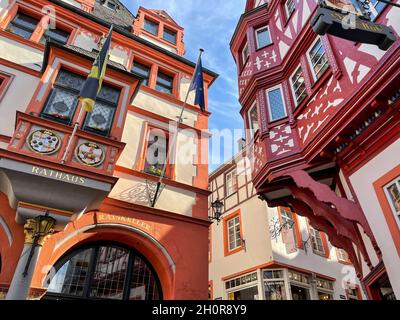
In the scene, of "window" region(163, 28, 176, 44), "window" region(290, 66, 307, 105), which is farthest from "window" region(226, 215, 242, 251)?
"window" region(163, 28, 176, 44)

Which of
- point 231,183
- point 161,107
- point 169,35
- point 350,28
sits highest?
point 169,35

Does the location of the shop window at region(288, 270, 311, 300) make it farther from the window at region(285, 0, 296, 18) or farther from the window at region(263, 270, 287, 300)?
the window at region(285, 0, 296, 18)

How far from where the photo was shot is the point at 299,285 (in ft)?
48.8

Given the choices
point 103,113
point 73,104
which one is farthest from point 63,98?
point 103,113

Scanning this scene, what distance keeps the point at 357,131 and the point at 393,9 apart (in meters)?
2.34

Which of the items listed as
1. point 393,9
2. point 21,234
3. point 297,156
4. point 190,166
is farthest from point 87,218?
point 393,9

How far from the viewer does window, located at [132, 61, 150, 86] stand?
40.7 feet

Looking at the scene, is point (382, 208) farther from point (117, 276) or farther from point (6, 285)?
point (6, 285)

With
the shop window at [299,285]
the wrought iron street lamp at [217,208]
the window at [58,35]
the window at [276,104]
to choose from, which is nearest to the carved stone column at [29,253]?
the wrought iron street lamp at [217,208]

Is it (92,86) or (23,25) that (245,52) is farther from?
(23,25)

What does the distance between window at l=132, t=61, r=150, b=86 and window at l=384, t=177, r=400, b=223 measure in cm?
932

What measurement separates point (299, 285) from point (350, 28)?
42.5ft

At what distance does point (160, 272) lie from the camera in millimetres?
8320

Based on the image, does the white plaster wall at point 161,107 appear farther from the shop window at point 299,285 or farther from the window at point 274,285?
the shop window at point 299,285
